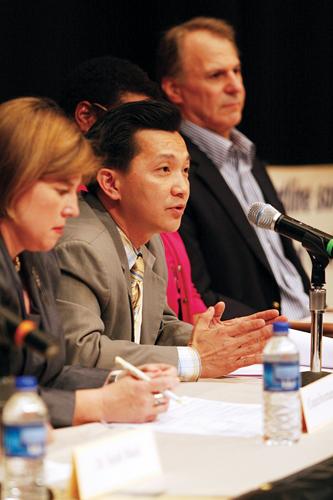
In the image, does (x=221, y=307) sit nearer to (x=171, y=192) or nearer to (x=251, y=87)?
(x=171, y=192)

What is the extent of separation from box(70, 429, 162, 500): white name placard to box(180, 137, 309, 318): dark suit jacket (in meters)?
2.17

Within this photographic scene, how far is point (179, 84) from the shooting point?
4.50 meters


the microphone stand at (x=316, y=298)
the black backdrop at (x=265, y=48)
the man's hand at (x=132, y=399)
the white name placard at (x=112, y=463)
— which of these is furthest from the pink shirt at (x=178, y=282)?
the white name placard at (x=112, y=463)

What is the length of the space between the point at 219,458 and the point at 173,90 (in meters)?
2.78

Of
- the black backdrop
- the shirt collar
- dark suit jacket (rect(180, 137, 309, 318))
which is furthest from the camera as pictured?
the black backdrop

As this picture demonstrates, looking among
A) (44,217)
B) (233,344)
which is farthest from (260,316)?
(44,217)

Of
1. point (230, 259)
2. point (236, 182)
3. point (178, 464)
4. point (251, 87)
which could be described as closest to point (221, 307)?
point (178, 464)

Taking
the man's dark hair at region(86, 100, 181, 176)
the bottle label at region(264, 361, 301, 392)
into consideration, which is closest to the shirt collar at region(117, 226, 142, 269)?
the man's dark hair at region(86, 100, 181, 176)

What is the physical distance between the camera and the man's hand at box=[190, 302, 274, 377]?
261 centimetres

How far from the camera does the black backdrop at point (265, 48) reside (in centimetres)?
437

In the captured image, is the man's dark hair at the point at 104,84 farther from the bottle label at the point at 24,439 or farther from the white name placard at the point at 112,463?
the bottle label at the point at 24,439

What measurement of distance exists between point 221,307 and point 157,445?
71 cm

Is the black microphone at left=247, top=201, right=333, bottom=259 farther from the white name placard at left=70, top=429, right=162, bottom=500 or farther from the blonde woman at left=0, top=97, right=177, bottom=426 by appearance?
the white name placard at left=70, top=429, right=162, bottom=500

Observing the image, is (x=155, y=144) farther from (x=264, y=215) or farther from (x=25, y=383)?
(x=25, y=383)
